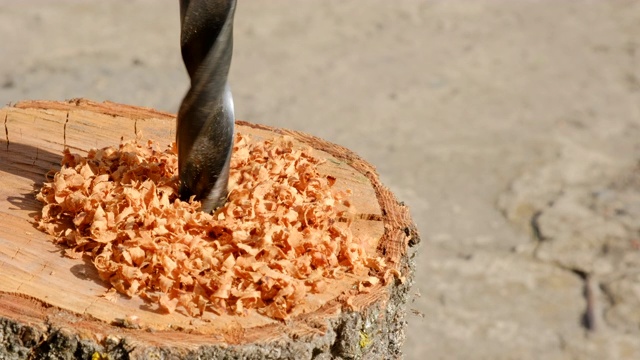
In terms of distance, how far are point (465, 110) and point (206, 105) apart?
385cm

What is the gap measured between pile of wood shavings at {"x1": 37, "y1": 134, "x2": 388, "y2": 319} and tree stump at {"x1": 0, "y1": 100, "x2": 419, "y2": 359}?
0.04 metres

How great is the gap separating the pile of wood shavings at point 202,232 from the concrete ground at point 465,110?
5.77 ft

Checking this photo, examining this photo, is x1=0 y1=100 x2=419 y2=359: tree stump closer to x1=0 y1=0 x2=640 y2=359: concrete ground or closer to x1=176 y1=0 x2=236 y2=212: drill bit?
x1=176 y1=0 x2=236 y2=212: drill bit

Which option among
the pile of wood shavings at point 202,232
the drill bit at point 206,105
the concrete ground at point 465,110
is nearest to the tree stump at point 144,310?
the pile of wood shavings at point 202,232

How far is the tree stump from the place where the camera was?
2152 millimetres

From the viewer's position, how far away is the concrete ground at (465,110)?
4461 millimetres

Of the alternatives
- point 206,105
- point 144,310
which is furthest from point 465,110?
point 144,310

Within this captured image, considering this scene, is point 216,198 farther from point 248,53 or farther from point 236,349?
point 248,53

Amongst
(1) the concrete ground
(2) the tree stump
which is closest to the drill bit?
(2) the tree stump

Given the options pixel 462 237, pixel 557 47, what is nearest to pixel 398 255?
pixel 462 237

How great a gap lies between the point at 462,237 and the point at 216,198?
255 cm

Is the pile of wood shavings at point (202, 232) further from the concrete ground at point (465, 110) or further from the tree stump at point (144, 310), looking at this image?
the concrete ground at point (465, 110)

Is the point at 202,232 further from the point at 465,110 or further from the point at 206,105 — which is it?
the point at 465,110

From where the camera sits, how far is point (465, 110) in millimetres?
6113
